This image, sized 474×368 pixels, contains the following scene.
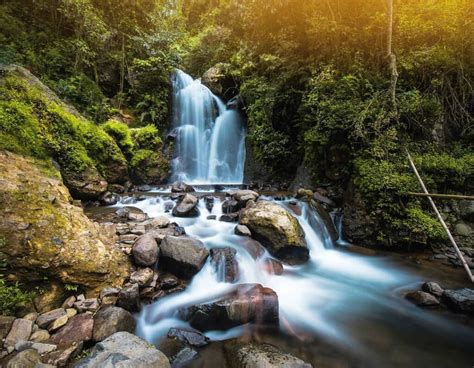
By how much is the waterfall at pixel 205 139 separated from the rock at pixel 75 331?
27.7 ft

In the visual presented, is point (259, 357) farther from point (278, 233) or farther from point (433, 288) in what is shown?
point (433, 288)

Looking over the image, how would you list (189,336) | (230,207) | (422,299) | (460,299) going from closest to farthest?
(189,336) < (460,299) < (422,299) < (230,207)

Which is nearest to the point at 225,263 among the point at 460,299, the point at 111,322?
the point at 111,322

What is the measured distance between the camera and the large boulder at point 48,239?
10.9ft

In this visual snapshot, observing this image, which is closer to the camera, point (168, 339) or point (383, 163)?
point (168, 339)

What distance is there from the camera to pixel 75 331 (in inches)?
118

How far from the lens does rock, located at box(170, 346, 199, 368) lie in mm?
2922

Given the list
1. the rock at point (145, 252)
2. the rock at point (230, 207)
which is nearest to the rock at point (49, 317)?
the rock at point (145, 252)

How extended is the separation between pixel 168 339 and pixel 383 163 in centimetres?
620

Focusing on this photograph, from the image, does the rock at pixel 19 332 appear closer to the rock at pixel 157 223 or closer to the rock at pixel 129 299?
the rock at pixel 129 299

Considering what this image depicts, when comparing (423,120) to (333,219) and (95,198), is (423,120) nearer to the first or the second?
(333,219)

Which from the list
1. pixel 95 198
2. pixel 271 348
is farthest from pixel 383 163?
pixel 95 198

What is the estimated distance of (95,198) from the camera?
730cm

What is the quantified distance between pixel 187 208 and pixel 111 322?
3707 millimetres
